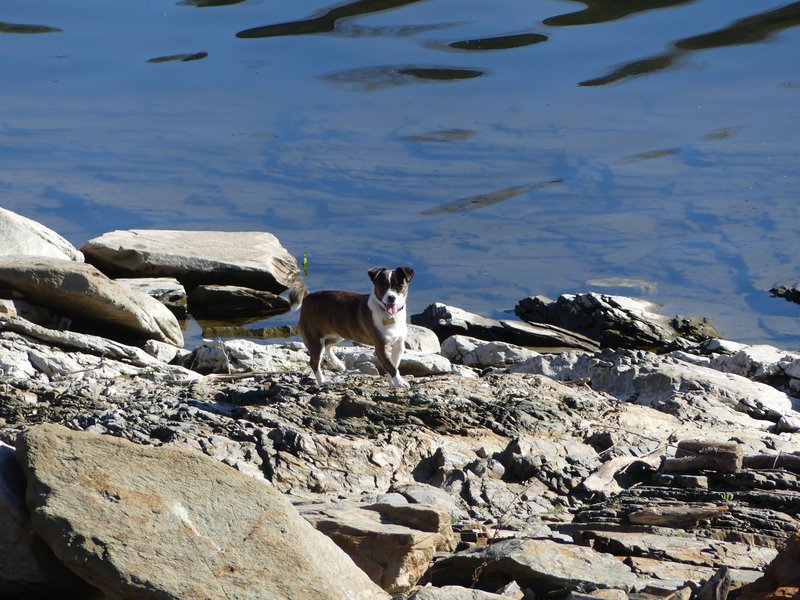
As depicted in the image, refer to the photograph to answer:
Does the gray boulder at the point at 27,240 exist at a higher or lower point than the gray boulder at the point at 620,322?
→ higher

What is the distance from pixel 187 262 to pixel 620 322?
6196mm

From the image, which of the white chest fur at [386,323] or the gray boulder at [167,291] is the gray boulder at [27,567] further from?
the gray boulder at [167,291]

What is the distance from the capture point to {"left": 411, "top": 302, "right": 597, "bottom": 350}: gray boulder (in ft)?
50.6

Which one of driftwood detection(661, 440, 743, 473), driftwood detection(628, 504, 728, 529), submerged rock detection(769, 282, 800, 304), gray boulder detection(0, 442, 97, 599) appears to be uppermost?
gray boulder detection(0, 442, 97, 599)

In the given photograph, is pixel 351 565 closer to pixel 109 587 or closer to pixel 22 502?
pixel 109 587

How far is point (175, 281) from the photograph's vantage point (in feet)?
55.1

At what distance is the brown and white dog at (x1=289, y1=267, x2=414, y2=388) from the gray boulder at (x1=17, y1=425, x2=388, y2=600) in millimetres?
3668

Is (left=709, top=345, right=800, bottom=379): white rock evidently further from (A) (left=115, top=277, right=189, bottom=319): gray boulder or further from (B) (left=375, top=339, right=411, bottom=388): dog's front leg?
(A) (left=115, top=277, right=189, bottom=319): gray boulder

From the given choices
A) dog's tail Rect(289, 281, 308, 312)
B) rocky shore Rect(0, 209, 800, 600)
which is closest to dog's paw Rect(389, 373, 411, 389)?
rocky shore Rect(0, 209, 800, 600)

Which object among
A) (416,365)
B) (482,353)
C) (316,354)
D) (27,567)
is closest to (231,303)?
(482,353)

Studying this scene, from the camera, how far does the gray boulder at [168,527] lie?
12.6 ft

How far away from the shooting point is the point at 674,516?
5.59 metres

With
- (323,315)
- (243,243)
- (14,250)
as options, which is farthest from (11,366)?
(243,243)

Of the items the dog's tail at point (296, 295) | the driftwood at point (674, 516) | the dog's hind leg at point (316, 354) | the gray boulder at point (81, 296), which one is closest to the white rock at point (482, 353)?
the gray boulder at point (81, 296)
